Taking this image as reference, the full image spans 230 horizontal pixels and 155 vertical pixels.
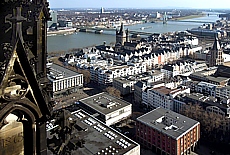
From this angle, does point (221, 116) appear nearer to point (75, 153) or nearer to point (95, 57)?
point (75, 153)

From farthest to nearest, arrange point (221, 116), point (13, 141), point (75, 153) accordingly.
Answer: point (221, 116)
point (75, 153)
point (13, 141)

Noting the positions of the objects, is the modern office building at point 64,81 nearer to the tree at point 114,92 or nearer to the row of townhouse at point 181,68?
the tree at point 114,92

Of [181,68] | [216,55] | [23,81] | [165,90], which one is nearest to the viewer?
[23,81]

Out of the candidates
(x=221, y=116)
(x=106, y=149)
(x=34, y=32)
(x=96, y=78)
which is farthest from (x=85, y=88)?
(x=34, y=32)

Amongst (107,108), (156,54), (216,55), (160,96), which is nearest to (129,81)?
(160,96)

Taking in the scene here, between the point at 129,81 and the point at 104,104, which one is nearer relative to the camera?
the point at 104,104

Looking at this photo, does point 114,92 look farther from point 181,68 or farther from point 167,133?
point 181,68

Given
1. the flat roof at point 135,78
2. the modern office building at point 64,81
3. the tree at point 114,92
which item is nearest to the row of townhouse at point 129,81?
the flat roof at point 135,78
